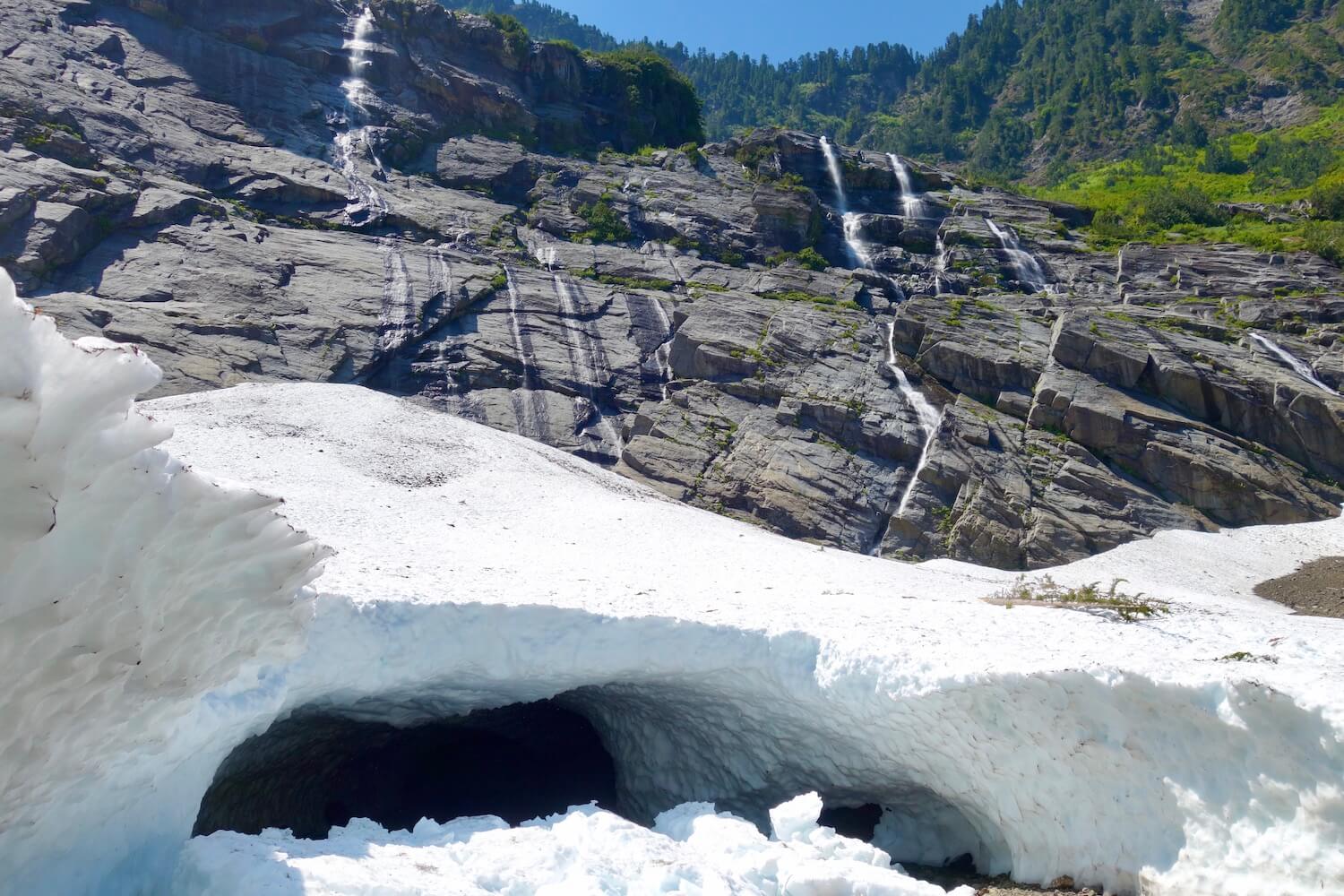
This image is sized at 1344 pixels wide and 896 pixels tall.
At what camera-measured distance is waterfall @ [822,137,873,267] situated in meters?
48.6

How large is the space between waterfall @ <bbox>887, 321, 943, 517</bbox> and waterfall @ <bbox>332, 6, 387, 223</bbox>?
27.2 metres

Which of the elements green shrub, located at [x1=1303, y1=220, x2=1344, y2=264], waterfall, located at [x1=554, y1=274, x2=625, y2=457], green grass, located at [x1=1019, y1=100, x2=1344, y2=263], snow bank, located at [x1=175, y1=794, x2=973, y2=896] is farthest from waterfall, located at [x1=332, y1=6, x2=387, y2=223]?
green shrub, located at [x1=1303, y1=220, x2=1344, y2=264]

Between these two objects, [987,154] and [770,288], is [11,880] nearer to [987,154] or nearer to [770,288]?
[770,288]

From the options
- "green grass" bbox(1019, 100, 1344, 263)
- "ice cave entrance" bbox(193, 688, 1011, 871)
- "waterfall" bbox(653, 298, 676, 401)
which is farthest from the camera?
"green grass" bbox(1019, 100, 1344, 263)

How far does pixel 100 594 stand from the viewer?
221 inches

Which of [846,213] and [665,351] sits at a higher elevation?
[846,213]

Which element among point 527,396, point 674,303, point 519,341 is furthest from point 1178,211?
point 527,396

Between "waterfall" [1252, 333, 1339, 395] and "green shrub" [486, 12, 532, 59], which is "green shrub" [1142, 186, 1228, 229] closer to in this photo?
"waterfall" [1252, 333, 1339, 395]

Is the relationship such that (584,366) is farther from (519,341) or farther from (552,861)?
(552,861)

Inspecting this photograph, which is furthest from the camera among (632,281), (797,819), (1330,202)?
(1330,202)

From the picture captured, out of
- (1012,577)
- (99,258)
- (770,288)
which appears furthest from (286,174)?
(1012,577)

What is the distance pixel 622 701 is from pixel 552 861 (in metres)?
5.16

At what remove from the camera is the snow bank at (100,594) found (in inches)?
191

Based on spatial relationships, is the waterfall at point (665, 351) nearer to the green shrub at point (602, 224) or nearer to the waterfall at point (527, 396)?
the waterfall at point (527, 396)
